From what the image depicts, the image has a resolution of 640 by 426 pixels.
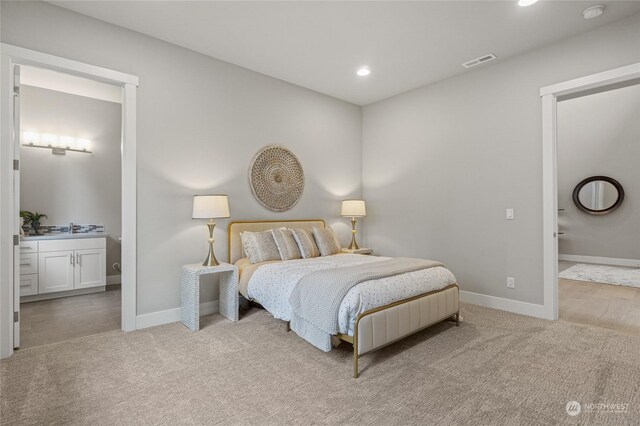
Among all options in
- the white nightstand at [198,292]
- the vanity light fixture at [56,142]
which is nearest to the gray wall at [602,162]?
the white nightstand at [198,292]

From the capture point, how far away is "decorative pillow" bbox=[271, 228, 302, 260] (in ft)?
12.6

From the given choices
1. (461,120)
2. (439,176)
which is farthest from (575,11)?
(439,176)

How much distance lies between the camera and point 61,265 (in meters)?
4.39

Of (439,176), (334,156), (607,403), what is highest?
(334,156)

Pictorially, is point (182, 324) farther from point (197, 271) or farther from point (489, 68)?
point (489, 68)

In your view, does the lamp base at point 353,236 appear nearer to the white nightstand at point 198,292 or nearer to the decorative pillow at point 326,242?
the decorative pillow at point 326,242

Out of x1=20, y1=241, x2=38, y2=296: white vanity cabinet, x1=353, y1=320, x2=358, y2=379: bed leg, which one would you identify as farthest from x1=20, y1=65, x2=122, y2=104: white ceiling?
x1=353, y1=320, x2=358, y2=379: bed leg

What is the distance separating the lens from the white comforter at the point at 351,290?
242 cm

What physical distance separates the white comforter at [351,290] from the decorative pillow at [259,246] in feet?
0.89

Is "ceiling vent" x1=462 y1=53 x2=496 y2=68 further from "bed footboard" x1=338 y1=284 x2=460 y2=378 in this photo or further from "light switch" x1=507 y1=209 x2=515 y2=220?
"bed footboard" x1=338 y1=284 x2=460 y2=378

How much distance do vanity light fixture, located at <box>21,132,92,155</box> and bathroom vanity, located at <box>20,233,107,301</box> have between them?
135cm

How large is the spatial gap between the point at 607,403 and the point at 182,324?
353cm

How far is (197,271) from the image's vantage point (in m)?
3.25

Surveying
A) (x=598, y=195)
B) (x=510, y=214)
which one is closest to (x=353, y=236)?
(x=510, y=214)
